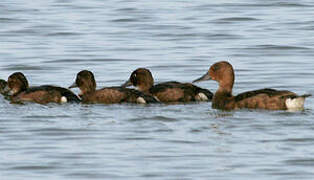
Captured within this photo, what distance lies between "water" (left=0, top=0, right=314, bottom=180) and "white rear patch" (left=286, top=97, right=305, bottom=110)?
5.4 inches

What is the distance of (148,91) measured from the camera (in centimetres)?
1452

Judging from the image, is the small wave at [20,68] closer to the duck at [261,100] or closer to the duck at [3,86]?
the duck at [3,86]

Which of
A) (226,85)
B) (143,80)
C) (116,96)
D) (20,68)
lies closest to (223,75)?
(226,85)

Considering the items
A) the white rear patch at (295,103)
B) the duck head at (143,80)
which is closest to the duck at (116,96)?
the duck head at (143,80)

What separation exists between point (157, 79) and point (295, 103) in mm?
4064

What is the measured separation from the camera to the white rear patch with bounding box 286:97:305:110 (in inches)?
508

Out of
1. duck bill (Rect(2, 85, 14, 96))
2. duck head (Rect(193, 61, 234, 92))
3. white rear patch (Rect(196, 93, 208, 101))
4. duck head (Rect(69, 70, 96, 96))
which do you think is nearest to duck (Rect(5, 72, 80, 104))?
duck bill (Rect(2, 85, 14, 96))

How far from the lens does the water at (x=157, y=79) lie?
10281 millimetres

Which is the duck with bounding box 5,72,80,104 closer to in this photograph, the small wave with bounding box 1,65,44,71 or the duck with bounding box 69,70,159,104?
the duck with bounding box 69,70,159,104

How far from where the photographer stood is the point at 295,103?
12914 millimetres

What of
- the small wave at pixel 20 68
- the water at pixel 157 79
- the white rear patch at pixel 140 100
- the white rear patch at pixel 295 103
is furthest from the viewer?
the small wave at pixel 20 68

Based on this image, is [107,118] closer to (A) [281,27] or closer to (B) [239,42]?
(B) [239,42]

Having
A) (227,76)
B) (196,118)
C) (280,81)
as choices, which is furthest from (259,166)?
(280,81)

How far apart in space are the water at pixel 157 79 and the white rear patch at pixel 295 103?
0.14 meters
